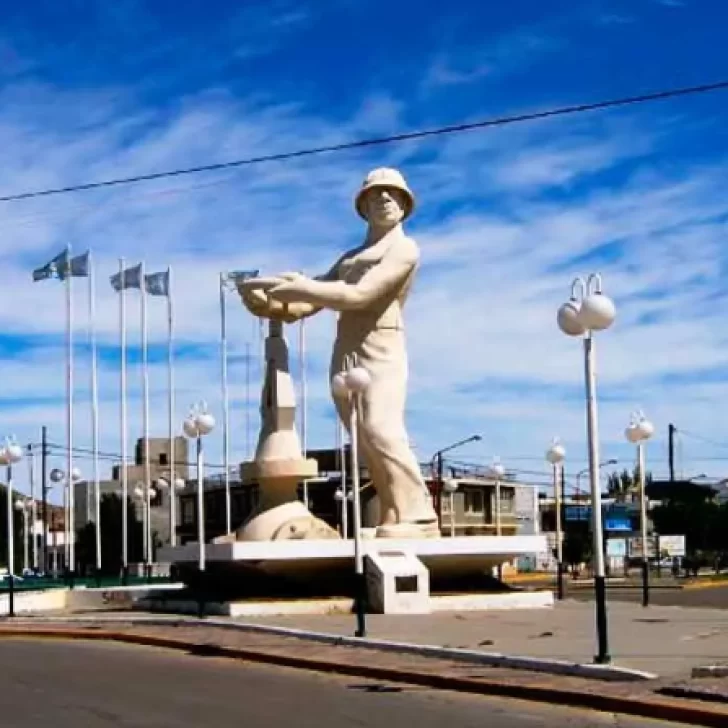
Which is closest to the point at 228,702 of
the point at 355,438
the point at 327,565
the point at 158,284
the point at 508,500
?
the point at 355,438

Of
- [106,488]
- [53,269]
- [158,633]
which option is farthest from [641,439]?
[106,488]

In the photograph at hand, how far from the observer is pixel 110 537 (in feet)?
287

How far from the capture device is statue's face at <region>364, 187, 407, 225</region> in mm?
31547

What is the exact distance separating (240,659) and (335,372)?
12.2 meters

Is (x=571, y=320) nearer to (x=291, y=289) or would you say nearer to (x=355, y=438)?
(x=355, y=438)

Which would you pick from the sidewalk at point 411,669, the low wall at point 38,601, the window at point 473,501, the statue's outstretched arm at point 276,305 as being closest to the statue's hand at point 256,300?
the statue's outstretched arm at point 276,305

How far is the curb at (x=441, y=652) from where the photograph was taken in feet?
51.3

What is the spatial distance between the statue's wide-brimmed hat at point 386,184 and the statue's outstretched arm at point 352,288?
1375mm

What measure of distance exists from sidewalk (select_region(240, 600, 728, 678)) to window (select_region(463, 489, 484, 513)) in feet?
203

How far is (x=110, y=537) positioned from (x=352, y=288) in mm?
59614

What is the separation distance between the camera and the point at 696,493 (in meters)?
116

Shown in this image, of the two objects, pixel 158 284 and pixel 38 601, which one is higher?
pixel 158 284

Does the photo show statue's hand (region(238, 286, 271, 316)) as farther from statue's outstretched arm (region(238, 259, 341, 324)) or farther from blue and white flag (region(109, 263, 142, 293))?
blue and white flag (region(109, 263, 142, 293))

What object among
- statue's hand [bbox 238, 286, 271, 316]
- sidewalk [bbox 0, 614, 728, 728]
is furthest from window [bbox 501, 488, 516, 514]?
sidewalk [bbox 0, 614, 728, 728]
